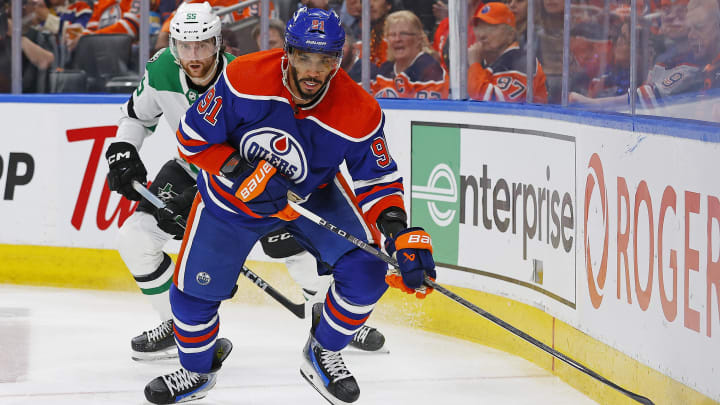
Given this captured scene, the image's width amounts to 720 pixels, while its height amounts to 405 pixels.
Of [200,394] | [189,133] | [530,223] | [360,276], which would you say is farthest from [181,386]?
[530,223]

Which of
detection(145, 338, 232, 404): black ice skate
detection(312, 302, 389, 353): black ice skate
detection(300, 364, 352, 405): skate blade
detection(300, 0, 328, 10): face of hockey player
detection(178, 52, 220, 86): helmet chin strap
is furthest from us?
detection(300, 0, 328, 10): face of hockey player

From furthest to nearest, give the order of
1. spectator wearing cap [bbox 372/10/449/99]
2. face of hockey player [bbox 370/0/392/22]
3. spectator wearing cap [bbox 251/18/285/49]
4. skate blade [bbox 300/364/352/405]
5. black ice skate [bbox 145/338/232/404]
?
spectator wearing cap [bbox 251/18/285/49] → face of hockey player [bbox 370/0/392/22] → spectator wearing cap [bbox 372/10/449/99] → black ice skate [bbox 145/338/232/404] → skate blade [bbox 300/364/352/405]

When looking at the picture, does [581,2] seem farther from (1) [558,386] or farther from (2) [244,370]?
(2) [244,370]

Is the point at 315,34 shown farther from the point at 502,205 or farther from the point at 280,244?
the point at 502,205

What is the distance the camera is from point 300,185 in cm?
329

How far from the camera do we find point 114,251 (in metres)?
5.67

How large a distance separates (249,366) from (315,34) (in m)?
1.58

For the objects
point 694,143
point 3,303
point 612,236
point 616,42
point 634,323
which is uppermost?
point 616,42

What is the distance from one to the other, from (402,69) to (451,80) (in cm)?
36

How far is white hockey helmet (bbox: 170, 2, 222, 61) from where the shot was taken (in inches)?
152

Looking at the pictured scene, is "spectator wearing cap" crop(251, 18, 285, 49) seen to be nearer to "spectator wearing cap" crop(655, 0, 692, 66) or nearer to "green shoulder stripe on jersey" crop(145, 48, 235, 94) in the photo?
"green shoulder stripe on jersey" crop(145, 48, 235, 94)

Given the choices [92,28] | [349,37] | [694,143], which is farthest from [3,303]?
[694,143]

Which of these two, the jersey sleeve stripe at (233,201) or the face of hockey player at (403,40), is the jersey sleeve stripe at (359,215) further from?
the face of hockey player at (403,40)

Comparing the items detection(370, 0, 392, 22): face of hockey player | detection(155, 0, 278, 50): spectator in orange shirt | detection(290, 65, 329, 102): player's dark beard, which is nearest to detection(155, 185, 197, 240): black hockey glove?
detection(290, 65, 329, 102): player's dark beard
